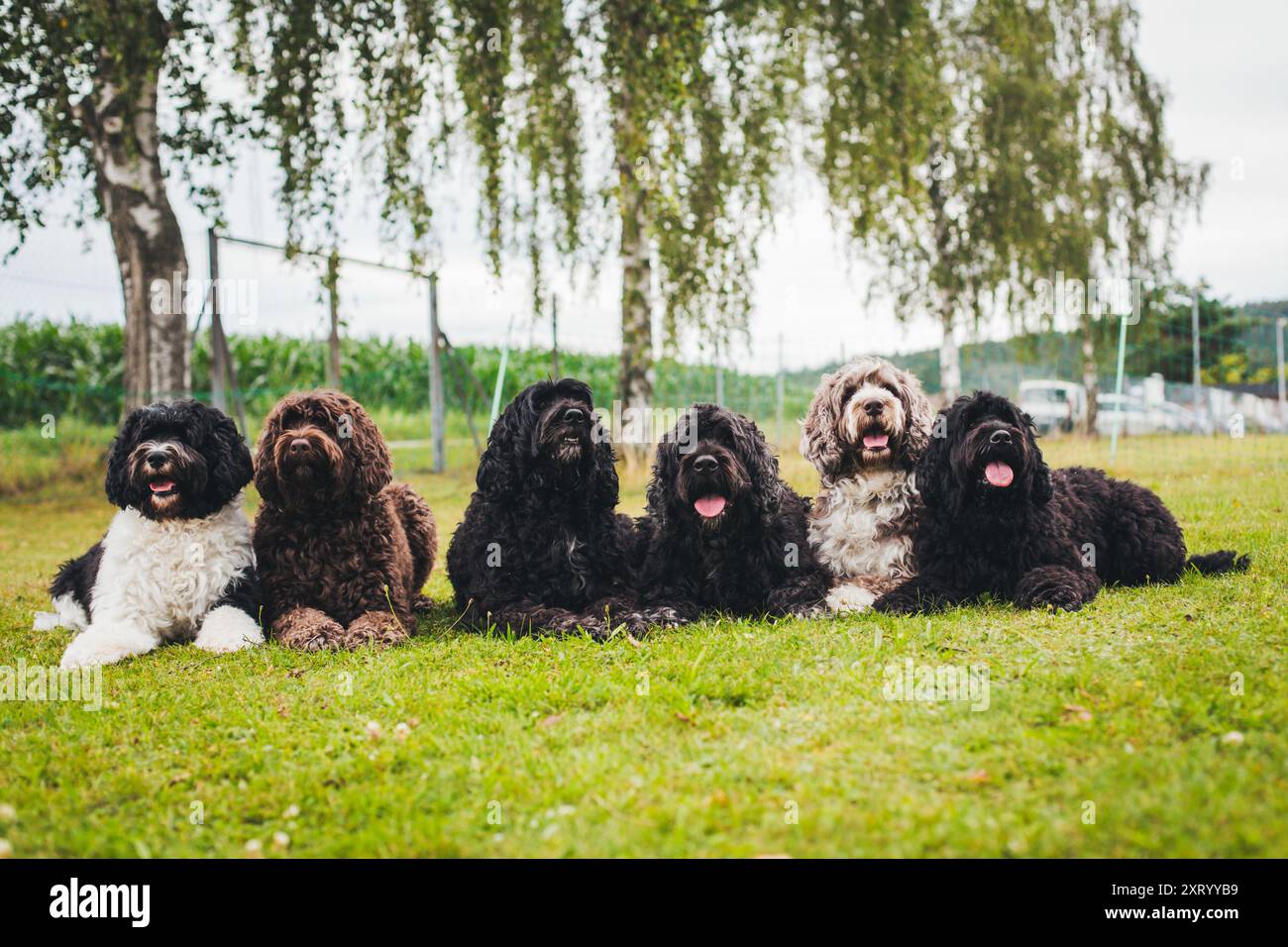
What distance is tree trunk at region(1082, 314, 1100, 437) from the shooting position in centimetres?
2056

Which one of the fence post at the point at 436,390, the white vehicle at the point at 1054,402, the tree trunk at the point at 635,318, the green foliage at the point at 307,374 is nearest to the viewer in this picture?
the tree trunk at the point at 635,318

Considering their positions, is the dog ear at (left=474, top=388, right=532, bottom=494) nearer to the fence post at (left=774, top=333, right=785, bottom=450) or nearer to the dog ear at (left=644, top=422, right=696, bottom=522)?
the dog ear at (left=644, top=422, right=696, bottom=522)

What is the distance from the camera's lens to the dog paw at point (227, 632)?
5.54 meters

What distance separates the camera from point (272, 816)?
10.9 feet

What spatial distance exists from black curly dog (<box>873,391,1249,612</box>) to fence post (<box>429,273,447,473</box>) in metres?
10.2

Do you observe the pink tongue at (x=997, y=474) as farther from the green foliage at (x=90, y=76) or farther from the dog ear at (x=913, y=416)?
the green foliage at (x=90, y=76)

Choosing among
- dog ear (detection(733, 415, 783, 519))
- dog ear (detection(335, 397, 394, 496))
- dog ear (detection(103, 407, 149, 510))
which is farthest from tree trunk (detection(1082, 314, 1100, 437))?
dog ear (detection(103, 407, 149, 510))

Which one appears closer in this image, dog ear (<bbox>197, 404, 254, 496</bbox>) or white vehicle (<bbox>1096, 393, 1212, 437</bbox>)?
dog ear (<bbox>197, 404, 254, 496</bbox>)

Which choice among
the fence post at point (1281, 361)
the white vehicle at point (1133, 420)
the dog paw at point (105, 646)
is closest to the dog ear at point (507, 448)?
the dog paw at point (105, 646)

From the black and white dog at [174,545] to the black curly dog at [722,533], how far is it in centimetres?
244

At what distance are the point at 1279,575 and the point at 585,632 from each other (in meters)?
4.13
